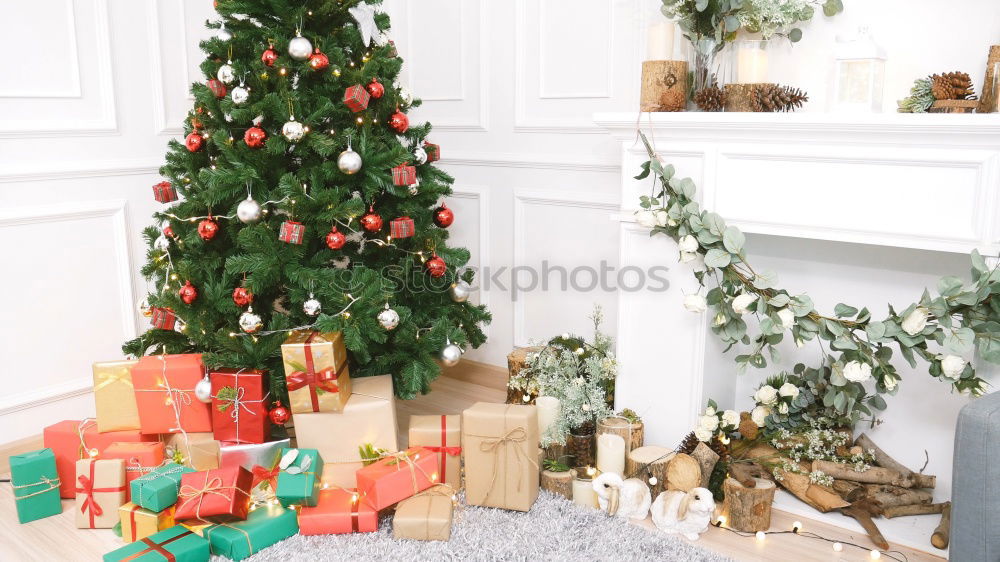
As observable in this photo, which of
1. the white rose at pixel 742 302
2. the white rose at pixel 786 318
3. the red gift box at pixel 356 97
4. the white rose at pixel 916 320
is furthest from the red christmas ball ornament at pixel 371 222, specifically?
the white rose at pixel 916 320

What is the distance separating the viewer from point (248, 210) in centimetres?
240

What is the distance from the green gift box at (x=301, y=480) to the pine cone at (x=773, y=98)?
67.8 inches

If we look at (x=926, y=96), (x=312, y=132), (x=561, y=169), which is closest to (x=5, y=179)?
(x=312, y=132)

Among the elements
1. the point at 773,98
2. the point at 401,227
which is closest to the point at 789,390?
the point at 773,98

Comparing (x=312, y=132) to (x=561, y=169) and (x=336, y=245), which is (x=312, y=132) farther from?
(x=561, y=169)

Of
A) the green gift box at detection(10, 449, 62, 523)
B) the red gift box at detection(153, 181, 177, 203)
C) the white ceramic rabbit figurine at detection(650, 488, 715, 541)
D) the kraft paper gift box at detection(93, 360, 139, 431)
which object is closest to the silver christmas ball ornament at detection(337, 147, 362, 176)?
the red gift box at detection(153, 181, 177, 203)

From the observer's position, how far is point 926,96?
213 centimetres

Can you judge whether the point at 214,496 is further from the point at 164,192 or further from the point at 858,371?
the point at 858,371

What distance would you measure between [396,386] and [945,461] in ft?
6.12

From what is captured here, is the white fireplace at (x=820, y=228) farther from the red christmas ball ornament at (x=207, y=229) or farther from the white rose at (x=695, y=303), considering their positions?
the red christmas ball ornament at (x=207, y=229)

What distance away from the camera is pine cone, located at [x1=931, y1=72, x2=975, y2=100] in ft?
6.66

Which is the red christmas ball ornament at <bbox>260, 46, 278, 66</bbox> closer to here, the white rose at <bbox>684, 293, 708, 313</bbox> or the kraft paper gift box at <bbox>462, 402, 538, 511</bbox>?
the kraft paper gift box at <bbox>462, 402, 538, 511</bbox>

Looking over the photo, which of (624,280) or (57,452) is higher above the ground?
(624,280)

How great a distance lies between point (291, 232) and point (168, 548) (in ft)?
3.21
